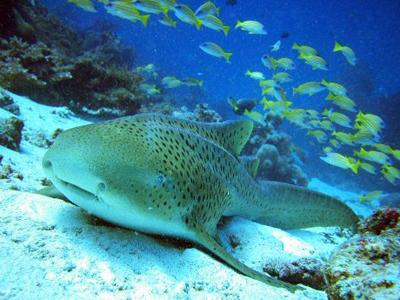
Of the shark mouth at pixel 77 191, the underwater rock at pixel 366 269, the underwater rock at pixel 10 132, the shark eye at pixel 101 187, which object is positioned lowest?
the underwater rock at pixel 10 132

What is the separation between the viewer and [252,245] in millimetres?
4594

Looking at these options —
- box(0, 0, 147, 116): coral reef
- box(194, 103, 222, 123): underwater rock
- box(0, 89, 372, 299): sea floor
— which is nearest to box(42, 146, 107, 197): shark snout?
box(0, 89, 372, 299): sea floor

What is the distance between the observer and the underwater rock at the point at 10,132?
5.12 m

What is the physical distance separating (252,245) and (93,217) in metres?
2.64

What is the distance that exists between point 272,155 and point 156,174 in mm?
11046

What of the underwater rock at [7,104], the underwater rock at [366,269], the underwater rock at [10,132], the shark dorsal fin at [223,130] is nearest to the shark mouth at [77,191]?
the shark dorsal fin at [223,130]

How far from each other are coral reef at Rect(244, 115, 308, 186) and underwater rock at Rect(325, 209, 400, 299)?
1016cm

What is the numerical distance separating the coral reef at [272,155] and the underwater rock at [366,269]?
10158mm

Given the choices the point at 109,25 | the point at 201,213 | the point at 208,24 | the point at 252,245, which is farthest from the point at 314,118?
the point at 109,25

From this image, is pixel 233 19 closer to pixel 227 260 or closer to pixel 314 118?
pixel 314 118

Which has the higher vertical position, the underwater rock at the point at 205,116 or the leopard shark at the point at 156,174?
the leopard shark at the point at 156,174

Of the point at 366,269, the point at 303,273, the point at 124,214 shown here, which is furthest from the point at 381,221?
the point at 124,214

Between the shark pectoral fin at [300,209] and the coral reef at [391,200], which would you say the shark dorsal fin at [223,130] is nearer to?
the shark pectoral fin at [300,209]

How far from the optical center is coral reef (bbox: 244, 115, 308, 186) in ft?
42.7
